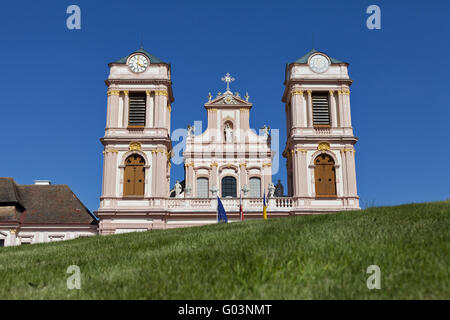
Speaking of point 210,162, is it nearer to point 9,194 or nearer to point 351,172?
point 351,172

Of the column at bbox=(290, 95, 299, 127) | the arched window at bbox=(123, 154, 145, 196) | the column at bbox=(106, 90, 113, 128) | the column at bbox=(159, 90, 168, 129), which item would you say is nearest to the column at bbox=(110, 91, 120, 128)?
the column at bbox=(106, 90, 113, 128)

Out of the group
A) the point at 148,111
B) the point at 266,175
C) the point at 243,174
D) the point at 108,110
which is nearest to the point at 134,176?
the point at 148,111

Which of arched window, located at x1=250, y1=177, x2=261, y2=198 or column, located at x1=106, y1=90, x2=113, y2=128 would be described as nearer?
column, located at x1=106, y1=90, x2=113, y2=128

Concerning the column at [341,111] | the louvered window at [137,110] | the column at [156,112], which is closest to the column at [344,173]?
the column at [341,111]

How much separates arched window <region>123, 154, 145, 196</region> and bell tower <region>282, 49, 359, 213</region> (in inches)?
426

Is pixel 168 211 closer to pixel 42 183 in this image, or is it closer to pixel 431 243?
pixel 42 183

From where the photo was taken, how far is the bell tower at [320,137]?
3303 centimetres

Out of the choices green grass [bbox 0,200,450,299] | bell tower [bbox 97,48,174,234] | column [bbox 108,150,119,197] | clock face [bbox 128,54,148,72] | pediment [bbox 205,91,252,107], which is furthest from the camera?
pediment [bbox 205,91,252,107]

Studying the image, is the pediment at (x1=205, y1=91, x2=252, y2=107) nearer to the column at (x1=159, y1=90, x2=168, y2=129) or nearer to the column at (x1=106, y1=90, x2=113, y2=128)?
→ the column at (x1=159, y1=90, x2=168, y2=129)

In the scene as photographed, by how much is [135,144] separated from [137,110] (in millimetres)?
2872

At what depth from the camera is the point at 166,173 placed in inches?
1390

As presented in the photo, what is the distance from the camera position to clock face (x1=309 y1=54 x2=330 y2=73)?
35719 millimetres
